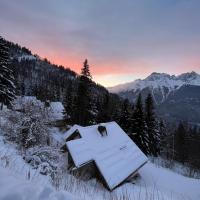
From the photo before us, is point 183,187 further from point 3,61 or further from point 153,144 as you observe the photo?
point 3,61

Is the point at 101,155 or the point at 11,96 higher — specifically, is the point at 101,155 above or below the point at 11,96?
below

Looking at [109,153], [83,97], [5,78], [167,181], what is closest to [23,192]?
[109,153]

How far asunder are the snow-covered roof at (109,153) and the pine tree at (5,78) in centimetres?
1543

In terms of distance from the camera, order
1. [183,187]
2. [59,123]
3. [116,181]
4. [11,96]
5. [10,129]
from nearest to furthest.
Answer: [10,129]
[116,181]
[183,187]
[11,96]
[59,123]

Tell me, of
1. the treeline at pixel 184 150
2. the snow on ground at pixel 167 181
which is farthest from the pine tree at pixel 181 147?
the snow on ground at pixel 167 181

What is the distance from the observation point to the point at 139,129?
36125mm

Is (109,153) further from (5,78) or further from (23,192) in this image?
(5,78)

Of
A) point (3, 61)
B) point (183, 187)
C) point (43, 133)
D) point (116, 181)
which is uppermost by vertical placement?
point (3, 61)

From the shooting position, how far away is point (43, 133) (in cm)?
1558

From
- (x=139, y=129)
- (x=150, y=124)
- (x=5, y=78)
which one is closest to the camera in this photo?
(x=5, y=78)

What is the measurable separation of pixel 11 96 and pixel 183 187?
28234mm

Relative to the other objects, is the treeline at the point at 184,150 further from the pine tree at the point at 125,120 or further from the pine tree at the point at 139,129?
the pine tree at the point at 125,120

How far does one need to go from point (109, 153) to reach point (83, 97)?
22.1 m

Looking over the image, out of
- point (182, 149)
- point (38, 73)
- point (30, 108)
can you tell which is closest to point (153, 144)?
point (182, 149)
